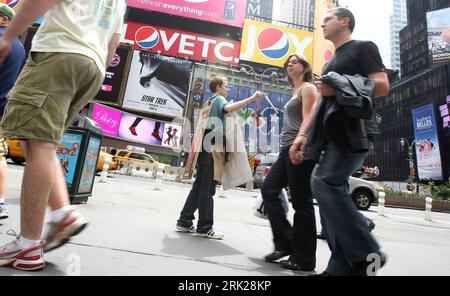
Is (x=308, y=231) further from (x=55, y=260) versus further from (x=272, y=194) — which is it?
(x=55, y=260)

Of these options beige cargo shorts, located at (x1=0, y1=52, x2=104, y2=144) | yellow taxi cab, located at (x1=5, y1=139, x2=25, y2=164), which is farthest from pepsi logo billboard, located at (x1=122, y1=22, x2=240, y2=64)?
beige cargo shorts, located at (x1=0, y1=52, x2=104, y2=144)

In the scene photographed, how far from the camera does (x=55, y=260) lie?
1.77m

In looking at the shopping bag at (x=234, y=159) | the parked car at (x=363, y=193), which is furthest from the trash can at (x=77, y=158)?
the parked car at (x=363, y=193)

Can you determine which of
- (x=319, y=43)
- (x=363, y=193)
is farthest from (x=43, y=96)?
(x=319, y=43)

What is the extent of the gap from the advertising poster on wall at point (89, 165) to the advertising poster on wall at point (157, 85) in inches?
1071

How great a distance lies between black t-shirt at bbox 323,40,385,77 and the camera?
1928 mm

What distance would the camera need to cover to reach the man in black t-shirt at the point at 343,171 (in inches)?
69.1

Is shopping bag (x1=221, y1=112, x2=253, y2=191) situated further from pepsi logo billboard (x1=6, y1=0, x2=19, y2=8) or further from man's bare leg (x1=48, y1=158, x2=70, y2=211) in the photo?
pepsi logo billboard (x1=6, y1=0, x2=19, y2=8)

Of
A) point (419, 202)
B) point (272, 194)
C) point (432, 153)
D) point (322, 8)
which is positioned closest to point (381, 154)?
point (432, 153)

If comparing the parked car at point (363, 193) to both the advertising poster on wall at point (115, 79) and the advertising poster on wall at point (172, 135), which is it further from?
the advertising poster on wall at point (115, 79)

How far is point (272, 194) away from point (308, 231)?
1.46ft

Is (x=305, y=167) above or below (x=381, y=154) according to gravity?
below

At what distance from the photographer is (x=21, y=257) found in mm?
1559

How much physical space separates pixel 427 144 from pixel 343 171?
53.6m
